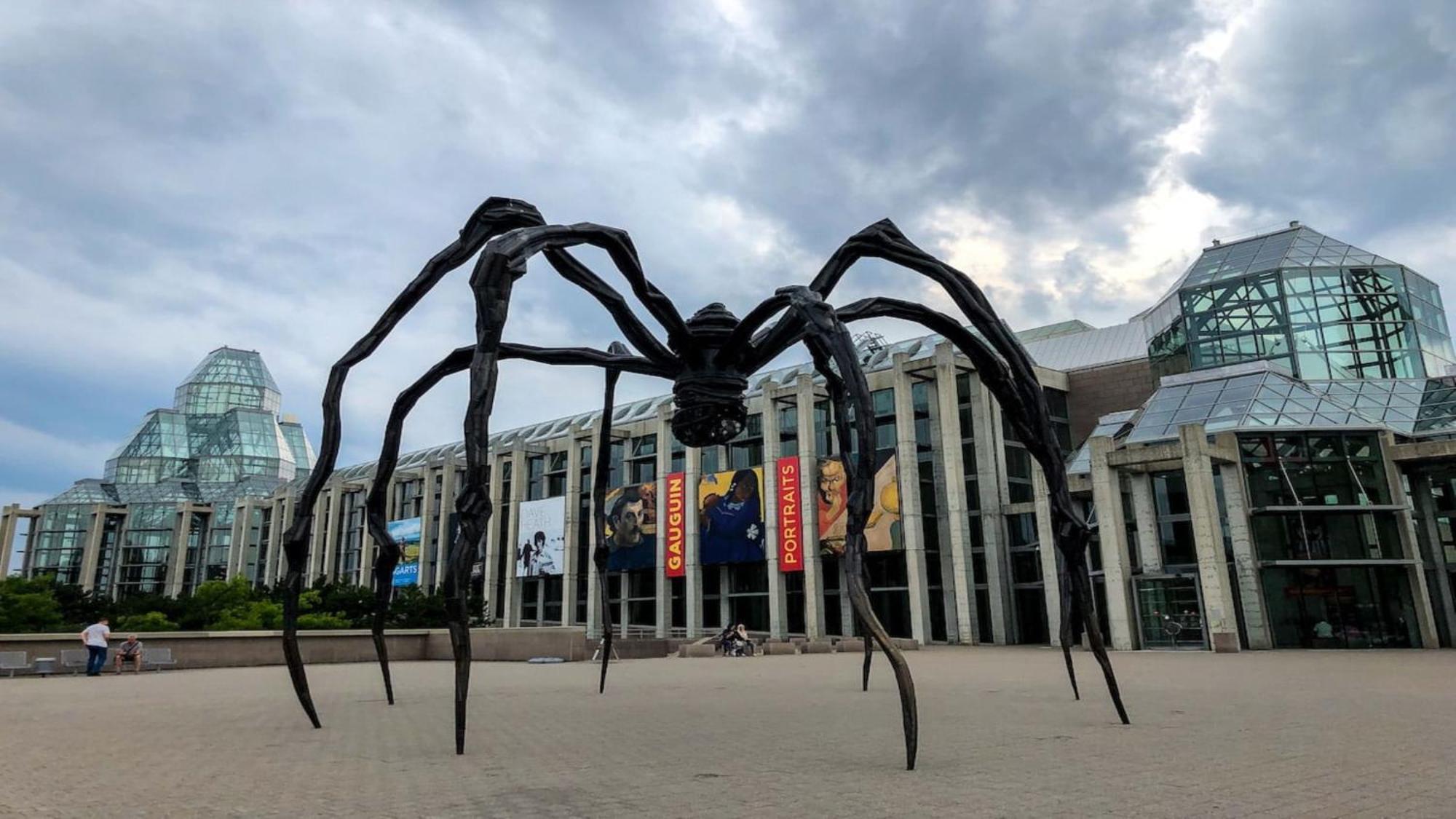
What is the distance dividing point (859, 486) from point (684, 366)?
2.99m

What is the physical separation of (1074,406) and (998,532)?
10.2 m

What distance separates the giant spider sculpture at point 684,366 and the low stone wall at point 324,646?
1427 cm

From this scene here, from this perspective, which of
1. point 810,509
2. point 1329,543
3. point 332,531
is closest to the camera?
point 1329,543

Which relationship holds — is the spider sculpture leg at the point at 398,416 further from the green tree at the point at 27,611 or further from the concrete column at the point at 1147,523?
the green tree at the point at 27,611

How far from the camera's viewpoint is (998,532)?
38781 mm

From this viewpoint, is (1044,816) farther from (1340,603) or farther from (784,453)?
(784,453)

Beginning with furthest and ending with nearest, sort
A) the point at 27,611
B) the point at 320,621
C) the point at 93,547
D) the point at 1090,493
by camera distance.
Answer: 1. the point at 93,547
2. the point at 1090,493
3. the point at 320,621
4. the point at 27,611

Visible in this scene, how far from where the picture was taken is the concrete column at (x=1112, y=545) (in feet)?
88.7

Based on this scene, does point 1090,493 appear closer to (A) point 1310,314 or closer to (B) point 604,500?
(A) point 1310,314

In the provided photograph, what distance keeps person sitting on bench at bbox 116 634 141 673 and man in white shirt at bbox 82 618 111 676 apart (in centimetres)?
60

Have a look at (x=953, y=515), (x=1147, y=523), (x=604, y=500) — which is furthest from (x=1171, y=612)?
(x=604, y=500)

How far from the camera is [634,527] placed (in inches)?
1919

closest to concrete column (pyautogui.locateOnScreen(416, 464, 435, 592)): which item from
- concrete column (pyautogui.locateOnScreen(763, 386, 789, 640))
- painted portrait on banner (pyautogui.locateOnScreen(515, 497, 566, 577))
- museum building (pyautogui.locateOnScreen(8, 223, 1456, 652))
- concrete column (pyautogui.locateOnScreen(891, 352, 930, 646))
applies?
museum building (pyautogui.locateOnScreen(8, 223, 1456, 652))

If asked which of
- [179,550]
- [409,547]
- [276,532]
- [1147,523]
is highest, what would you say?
[276,532]
